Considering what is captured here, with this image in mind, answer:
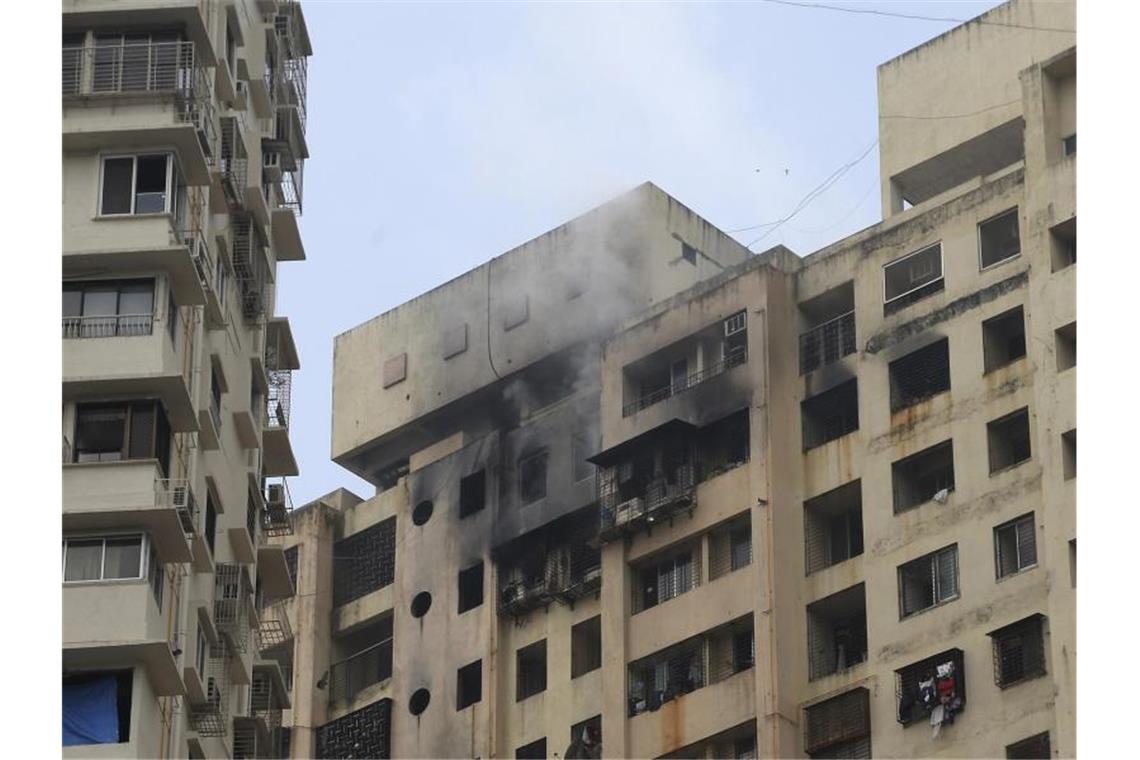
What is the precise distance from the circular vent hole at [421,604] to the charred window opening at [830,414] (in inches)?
453

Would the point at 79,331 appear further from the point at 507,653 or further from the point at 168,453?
the point at 507,653

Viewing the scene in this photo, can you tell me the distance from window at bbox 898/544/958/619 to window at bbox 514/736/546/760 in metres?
10.2

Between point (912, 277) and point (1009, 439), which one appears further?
point (912, 277)

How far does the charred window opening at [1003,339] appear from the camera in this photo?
5700 cm

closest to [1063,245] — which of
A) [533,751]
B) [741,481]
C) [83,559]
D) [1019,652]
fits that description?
[1019,652]

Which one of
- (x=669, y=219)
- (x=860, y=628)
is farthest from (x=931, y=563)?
(x=669, y=219)

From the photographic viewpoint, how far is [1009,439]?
56.4m

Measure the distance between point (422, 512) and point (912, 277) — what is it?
1493cm

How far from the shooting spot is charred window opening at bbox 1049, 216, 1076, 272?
54656 mm

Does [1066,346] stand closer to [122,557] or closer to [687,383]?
[687,383]

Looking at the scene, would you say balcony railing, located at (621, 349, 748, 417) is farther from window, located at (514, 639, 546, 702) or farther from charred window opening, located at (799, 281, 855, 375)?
window, located at (514, 639, 546, 702)

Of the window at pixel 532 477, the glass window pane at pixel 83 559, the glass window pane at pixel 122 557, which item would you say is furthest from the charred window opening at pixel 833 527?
the glass window pane at pixel 83 559

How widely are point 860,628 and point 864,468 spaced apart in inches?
120

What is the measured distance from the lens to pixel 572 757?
2445 inches
